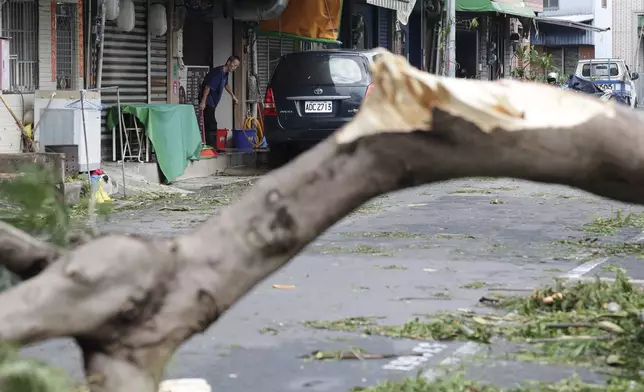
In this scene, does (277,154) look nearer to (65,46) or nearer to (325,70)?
(325,70)

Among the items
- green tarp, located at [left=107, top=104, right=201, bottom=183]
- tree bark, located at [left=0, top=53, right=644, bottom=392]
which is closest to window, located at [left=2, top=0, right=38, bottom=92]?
green tarp, located at [left=107, top=104, right=201, bottom=183]

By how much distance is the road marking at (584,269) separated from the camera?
33.9 feet

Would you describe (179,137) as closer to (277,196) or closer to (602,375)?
(602,375)

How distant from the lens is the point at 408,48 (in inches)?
1431

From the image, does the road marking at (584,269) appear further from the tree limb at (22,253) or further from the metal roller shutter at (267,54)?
the metal roller shutter at (267,54)

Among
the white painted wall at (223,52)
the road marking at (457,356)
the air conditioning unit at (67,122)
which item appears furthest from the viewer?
the white painted wall at (223,52)

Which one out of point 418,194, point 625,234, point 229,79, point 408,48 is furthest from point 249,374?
point 408,48

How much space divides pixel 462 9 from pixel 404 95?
33.3m

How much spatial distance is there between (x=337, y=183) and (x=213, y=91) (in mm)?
17879

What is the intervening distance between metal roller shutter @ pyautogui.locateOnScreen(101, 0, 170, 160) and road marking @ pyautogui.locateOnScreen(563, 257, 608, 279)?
9.69 m

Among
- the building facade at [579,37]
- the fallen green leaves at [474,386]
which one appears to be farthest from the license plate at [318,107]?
the building facade at [579,37]

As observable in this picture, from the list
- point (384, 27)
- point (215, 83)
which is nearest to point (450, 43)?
point (384, 27)

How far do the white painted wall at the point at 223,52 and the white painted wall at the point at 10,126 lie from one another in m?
7.70

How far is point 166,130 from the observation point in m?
19.0
